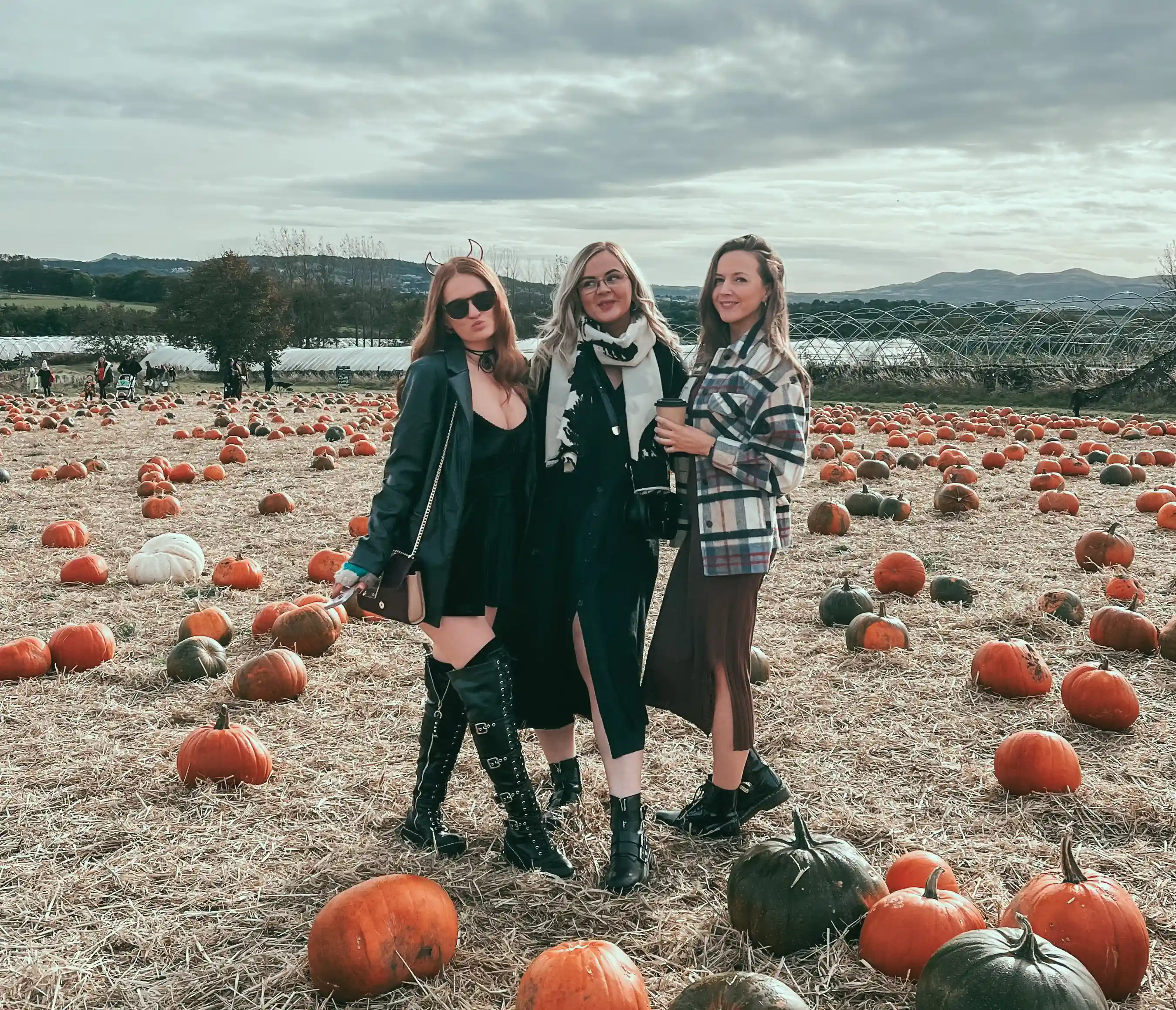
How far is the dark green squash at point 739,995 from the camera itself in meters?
2.52

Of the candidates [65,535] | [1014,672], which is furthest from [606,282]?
[65,535]

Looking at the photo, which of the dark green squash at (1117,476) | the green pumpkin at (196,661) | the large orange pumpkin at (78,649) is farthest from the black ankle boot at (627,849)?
the dark green squash at (1117,476)

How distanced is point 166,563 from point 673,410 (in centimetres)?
593

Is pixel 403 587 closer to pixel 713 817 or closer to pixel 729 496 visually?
pixel 729 496

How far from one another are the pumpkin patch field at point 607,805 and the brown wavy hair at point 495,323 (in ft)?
5.84

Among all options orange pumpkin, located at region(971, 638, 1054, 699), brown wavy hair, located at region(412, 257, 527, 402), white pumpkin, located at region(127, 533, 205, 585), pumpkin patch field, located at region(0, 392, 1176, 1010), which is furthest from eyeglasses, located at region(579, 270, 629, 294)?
white pumpkin, located at region(127, 533, 205, 585)

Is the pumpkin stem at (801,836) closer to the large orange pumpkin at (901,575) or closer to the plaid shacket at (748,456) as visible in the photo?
the plaid shacket at (748,456)

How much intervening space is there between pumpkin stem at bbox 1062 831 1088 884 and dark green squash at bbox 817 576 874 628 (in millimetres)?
3671

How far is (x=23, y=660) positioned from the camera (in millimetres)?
5750

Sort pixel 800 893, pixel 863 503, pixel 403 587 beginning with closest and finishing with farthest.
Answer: pixel 800 893
pixel 403 587
pixel 863 503

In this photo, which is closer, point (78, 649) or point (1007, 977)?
point (1007, 977)

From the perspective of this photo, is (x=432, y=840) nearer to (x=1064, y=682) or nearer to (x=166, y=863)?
(x=166, y=863)

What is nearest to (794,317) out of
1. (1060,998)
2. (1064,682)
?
(1064,682)

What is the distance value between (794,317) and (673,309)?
15027 millimetres
